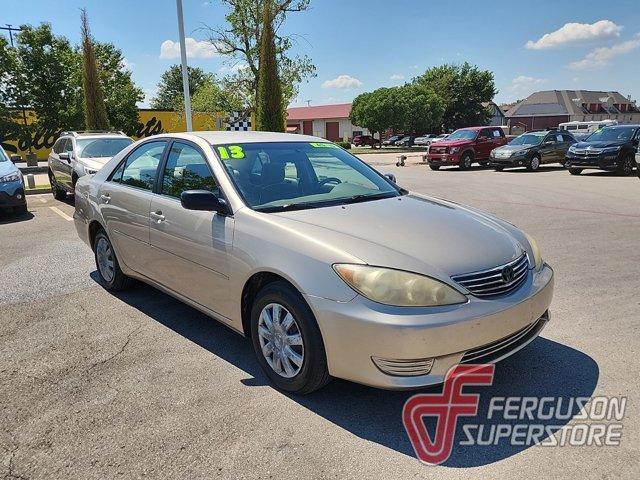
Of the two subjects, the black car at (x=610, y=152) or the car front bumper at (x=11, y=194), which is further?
the black car at (x=610, y=152)

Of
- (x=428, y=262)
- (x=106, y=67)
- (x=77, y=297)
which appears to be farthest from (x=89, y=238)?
(x=106, y=67)

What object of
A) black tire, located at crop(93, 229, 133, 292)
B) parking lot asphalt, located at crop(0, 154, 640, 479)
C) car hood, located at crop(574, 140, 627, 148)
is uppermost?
car hood, located at crop(574, 140, 627, 148)

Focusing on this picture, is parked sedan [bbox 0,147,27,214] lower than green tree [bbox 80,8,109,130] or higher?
lower

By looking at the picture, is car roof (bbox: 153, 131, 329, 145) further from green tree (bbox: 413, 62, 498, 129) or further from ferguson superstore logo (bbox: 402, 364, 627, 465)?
green tree (bbox: 413, 62, 498, 129)

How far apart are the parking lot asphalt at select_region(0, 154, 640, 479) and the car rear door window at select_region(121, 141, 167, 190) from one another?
120 centimetres

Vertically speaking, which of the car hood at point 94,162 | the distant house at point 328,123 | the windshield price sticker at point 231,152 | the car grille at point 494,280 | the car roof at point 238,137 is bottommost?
the car grille at point 494,280

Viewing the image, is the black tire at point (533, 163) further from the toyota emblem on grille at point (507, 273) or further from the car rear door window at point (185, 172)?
the toyota emblem on grille at point (507, 273)

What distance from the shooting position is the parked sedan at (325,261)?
2703 mm

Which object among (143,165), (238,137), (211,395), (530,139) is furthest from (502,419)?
(530,139)

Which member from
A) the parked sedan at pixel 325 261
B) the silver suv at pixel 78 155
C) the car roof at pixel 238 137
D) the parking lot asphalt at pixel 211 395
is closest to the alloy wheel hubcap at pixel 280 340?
the parked sedan at pixel 325 261

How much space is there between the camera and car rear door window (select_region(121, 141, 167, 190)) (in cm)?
443

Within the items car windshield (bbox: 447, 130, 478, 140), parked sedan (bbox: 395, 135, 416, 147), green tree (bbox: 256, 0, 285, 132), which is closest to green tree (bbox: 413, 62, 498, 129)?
parked sedan (bbox: 395, 135, 416, 147)

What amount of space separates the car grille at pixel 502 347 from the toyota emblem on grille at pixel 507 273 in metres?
0.32

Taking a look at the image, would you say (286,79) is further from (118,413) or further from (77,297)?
(118,413)
